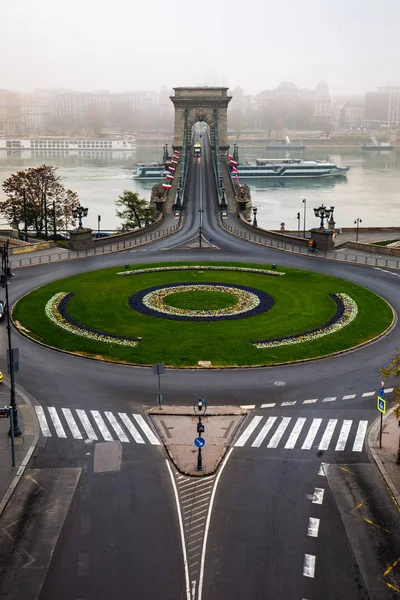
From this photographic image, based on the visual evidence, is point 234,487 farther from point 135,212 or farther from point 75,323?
point 135,212

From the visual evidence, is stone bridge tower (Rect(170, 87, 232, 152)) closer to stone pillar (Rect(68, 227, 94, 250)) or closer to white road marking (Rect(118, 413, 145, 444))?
stone pillar (Rect(68, 227, 94, 250))

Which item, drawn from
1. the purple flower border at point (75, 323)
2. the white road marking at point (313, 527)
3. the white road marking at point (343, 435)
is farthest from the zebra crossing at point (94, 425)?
the purple flower border at point (75, 323)

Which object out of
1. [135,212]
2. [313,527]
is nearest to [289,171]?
[135,212]

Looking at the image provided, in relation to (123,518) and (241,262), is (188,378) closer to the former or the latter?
(123,518)

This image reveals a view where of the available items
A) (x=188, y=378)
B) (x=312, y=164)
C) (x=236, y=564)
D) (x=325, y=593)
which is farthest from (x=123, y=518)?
(x=312, y=164)

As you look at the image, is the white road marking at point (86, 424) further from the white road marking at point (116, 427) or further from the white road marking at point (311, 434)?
the white road marking at point (311, 434)

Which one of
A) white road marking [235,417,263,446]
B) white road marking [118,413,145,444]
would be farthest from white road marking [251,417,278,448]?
white road marking [118,413,145,444]
